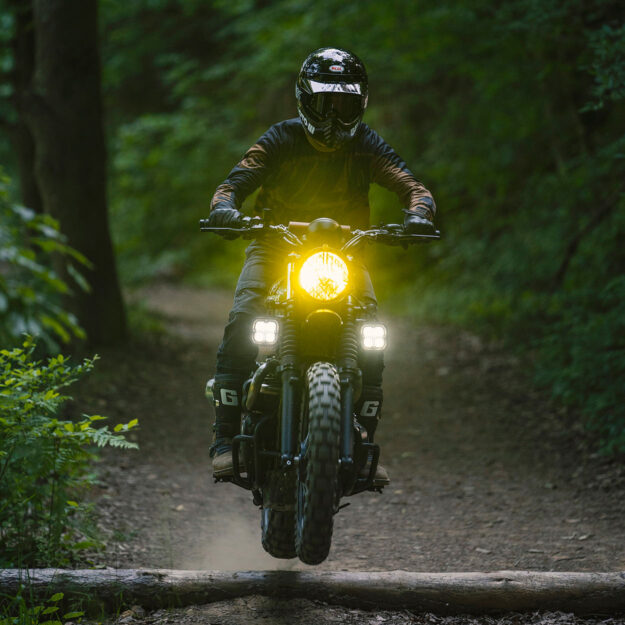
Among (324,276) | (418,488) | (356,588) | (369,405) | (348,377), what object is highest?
(324,276)

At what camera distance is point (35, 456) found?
12.3ft

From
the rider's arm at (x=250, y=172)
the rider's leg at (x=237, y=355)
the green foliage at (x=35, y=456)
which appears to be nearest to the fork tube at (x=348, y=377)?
the rider's leg at (x=237, y=355)

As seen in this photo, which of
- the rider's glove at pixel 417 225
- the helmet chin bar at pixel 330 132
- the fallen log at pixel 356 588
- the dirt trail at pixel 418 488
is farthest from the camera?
the dirt trail at pixel 418 488

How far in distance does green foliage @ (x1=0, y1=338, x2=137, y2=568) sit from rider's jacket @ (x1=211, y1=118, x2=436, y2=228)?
1.35 m

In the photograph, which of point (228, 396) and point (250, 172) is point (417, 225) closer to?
point (250, 172)

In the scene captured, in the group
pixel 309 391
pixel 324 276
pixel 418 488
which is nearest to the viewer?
pixel 309 391

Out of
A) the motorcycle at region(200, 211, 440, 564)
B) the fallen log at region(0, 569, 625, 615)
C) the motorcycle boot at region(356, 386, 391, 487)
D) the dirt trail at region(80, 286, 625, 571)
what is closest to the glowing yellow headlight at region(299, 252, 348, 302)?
the motorcycle at region(200, 211, 440, 564)

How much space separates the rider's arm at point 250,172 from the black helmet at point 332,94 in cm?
27

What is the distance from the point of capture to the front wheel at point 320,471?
3100 mm

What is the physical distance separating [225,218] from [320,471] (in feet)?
4.22

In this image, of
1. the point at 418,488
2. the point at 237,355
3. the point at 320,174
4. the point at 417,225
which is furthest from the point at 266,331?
the point at 418,488

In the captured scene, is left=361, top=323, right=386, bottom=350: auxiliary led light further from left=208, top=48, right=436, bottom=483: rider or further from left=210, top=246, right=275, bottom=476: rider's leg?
left=210, top=246, right=275, bottom=476: rider's leg

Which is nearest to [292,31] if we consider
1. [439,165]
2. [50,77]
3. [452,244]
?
[439,165]

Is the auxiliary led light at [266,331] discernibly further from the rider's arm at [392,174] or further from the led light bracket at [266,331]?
the rider's arm at [392,174]
